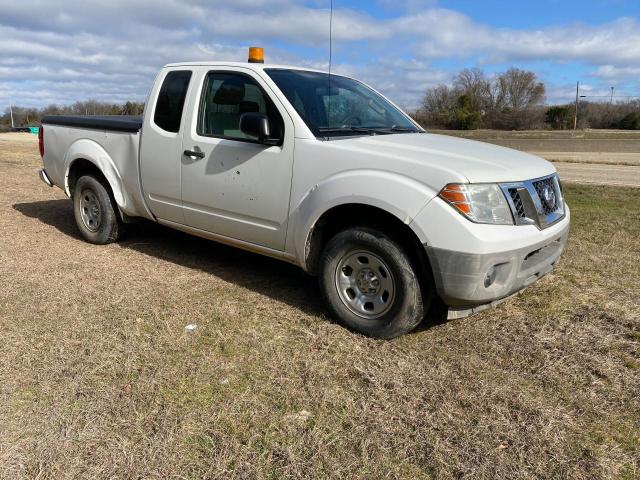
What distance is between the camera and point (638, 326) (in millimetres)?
3945

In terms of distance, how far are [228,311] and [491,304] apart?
6.45 ft

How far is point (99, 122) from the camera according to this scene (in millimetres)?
5672

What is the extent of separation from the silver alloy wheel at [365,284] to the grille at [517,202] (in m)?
0.91

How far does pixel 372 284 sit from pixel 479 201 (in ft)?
3.12

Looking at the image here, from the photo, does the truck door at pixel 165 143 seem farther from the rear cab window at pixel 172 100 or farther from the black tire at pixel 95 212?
the black tire at pixel 95 212

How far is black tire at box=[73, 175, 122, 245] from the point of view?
5.84m

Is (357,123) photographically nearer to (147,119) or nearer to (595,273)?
(147,119)

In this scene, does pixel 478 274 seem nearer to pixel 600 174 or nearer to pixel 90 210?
pixel 90 210

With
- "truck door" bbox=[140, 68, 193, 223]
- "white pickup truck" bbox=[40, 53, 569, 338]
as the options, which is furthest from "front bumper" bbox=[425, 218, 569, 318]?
"truck door" bbox=[140, 68, 193, 223]

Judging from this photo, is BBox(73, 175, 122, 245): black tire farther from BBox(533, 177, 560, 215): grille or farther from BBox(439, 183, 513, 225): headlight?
BBox(533, 177, 560, 215): grille

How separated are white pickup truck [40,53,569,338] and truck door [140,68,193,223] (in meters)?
0.01

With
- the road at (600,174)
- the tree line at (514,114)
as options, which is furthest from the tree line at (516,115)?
the road at (600,174)

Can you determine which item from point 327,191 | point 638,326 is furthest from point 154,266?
point 638,326

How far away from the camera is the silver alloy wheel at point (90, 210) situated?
5.98 metres
